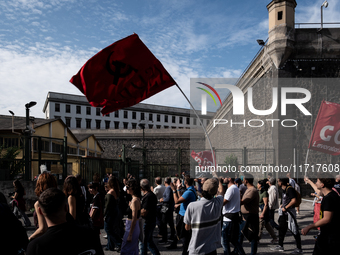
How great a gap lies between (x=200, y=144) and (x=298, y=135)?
29764mm

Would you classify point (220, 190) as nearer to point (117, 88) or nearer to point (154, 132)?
point (117, 88)

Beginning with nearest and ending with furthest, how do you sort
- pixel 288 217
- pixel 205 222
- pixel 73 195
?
pixel 205 222
pixel 73 195
pixel 288 217

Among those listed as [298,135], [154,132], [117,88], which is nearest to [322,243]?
[117,88]

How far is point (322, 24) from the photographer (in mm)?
15250

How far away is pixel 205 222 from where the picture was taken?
12.6ft

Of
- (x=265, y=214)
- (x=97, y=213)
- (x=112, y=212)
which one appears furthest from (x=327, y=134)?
(x=97, y=213)

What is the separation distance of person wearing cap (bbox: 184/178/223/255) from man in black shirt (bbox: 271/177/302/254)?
10.2 ft

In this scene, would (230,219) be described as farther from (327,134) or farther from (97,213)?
(327,134)

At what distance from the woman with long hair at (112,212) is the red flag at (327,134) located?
872 cm

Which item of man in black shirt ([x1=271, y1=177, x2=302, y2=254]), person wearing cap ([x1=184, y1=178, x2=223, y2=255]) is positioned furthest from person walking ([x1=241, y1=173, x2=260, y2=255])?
person wearing cap ([x1=184, y1=178, x2=223, y2=255])

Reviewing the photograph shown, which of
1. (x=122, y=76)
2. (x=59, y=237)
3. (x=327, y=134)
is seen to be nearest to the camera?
(x=59, y=237)

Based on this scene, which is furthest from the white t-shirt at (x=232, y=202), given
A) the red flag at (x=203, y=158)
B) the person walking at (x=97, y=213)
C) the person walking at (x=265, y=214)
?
the red flag at (x=203, y=158)

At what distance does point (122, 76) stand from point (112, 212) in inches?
128

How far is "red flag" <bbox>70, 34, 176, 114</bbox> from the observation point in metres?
7.40
